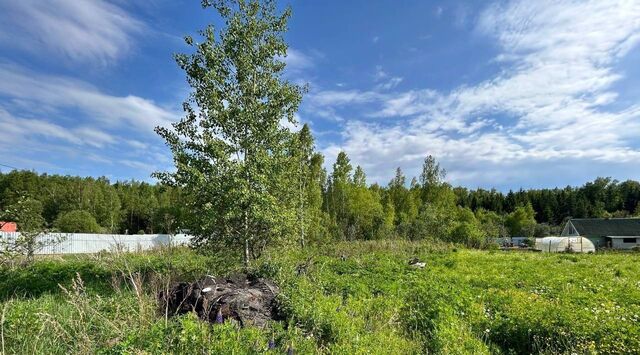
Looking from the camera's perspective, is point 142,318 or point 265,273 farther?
point 265,273

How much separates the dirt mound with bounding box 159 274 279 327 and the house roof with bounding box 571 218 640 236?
65275mm

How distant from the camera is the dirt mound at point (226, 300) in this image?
5.62m

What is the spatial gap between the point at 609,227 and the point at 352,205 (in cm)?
4419

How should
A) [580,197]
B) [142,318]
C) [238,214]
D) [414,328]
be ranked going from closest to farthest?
[142,318] < [414,328] < [238,214] < [580,197]

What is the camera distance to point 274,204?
9992 millimetres

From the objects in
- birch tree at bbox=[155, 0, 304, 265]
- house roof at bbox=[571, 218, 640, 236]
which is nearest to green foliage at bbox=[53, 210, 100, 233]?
birch tree at bbox=[155, 0, 304, 265]

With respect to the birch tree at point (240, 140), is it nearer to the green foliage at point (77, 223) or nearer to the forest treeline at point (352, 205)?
the forest treeline at point (352, 205)

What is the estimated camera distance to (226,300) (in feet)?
19.5

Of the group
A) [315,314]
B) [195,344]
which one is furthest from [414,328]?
[195,344]

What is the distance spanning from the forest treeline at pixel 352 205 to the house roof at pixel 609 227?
10658 mm

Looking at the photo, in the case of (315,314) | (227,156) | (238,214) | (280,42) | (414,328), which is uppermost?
(280,42)

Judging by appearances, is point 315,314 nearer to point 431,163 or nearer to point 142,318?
point 142,318

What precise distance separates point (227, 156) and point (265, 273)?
3416 mm

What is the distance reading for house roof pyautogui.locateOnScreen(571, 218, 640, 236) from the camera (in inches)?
2192
